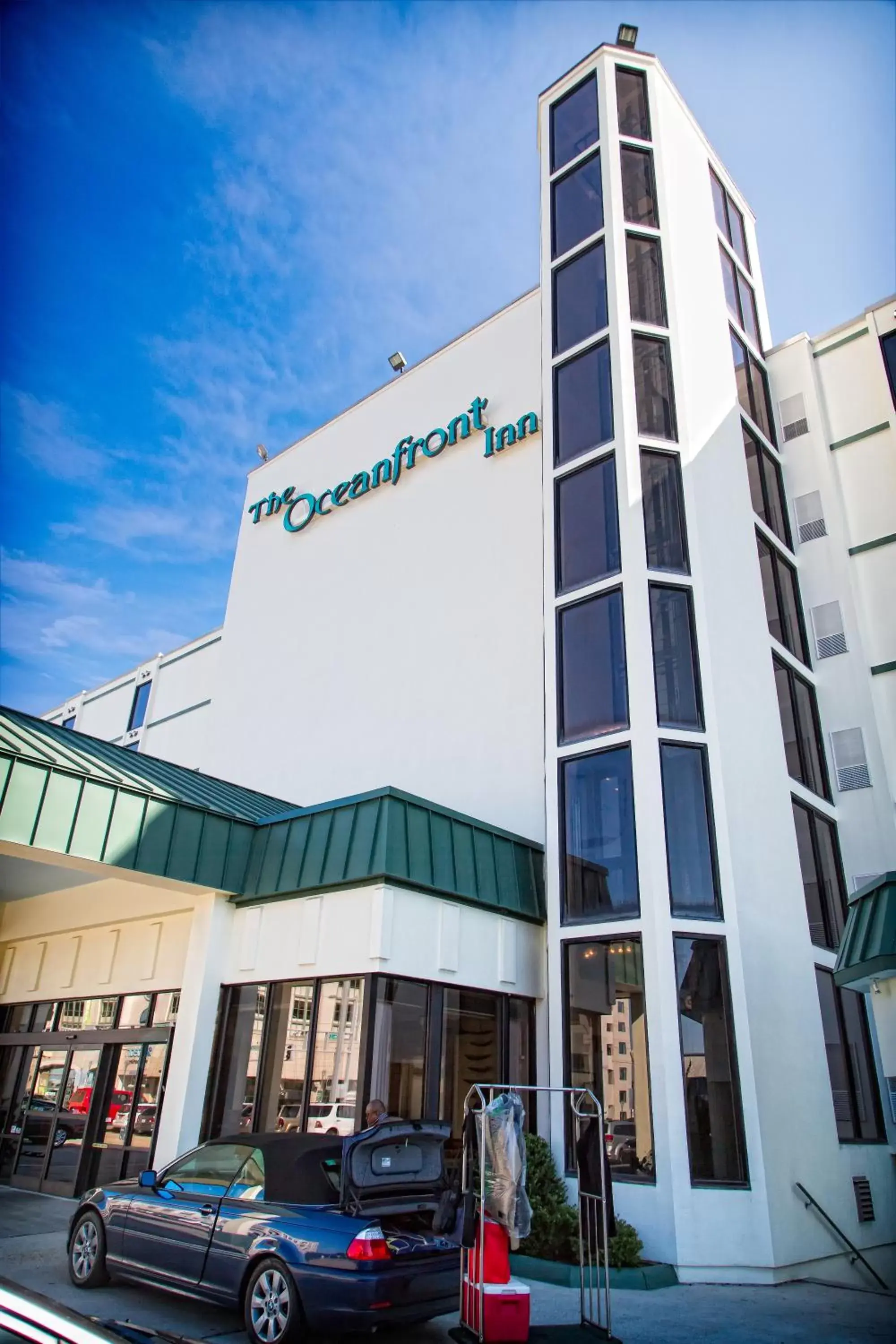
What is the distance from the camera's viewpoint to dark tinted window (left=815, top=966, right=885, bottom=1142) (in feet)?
43.4

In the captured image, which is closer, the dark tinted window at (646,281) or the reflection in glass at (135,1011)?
the reflection in glass at (135,1011)

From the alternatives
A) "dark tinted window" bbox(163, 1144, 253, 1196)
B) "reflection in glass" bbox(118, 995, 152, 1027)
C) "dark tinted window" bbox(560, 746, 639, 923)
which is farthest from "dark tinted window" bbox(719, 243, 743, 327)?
"dark tinted window" bbox(163, 1144, 253, 1196)

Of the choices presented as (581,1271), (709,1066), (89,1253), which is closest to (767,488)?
(709,1066)

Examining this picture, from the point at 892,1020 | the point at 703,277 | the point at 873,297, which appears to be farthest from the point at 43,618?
the point at 873,297

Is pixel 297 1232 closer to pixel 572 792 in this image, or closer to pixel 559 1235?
pixel 559 1235

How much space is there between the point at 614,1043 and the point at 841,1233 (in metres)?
4.01

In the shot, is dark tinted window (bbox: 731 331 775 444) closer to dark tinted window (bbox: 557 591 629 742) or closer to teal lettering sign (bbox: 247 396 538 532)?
teal lettering sign (bbox: 247 396 538 532)

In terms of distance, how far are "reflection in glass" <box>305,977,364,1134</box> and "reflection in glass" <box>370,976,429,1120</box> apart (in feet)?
0.85

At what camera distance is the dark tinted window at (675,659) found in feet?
44.6

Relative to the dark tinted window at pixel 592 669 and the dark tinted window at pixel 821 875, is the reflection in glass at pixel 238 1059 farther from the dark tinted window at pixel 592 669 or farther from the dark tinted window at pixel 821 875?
the dark tinted window at pixel 821 875

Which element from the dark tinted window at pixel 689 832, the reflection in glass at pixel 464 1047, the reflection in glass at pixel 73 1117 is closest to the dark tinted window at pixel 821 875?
the dark tinted window at pixel 689 832

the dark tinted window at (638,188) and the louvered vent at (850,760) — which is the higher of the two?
the dark tinted window at (638,188)

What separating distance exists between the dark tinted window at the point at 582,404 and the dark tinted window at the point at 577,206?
3181 mm

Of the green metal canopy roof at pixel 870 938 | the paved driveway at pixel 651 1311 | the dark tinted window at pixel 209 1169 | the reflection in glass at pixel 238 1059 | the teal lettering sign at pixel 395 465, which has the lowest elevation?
the paved driveway at pixel 651 1311
